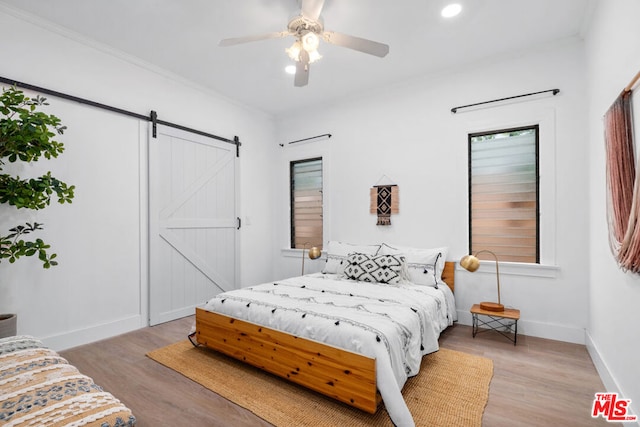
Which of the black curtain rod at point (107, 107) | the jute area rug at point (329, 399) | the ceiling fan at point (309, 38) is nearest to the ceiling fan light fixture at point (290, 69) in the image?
the ceiling fan at point (309, 38)

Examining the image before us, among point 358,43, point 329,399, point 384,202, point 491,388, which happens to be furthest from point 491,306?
point 358,43

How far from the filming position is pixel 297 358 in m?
2.22

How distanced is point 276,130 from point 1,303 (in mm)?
4058

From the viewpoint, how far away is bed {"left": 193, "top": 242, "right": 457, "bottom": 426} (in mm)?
1918

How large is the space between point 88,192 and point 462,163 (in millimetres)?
4069

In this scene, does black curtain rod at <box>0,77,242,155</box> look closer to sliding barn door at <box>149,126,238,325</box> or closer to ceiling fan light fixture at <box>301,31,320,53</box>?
sliding barn door at <box>149,126,238,325</box>

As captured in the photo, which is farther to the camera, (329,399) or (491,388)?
(491,388)

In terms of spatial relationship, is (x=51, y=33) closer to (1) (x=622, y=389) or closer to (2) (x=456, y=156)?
(2) (x=456, y=156)

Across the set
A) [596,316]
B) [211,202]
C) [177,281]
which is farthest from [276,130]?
[596,316]

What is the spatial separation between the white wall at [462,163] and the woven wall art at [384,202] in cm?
9

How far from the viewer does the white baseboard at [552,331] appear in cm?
302

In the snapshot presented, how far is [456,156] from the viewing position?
3.66m

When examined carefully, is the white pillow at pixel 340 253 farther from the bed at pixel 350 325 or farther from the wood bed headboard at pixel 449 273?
the wood bed headboard at pixel 449 273

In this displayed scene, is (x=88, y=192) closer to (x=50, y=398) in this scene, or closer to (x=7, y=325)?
(x=7, y=325)
